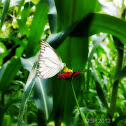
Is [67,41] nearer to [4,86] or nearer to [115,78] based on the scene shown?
[115,78]

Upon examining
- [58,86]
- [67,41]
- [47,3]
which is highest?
[47,3]

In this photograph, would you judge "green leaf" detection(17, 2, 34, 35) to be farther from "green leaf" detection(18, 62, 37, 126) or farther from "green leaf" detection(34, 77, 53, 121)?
"green leaf" detection(18, 62, 37, 126)

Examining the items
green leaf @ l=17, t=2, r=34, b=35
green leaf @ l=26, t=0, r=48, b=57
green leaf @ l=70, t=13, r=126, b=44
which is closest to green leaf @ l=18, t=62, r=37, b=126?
green leaf @ l=70, t=13, r=126, b=44

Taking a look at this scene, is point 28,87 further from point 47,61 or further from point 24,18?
point 24,18

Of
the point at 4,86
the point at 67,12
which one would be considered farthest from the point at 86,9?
the point at 4,86

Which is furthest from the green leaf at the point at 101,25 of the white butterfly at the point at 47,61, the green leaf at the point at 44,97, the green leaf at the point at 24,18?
the green leaf at the point at 24,18

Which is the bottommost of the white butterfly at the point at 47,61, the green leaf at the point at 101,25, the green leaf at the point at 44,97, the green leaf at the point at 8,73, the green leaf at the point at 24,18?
the green leaf at the point at 44,97

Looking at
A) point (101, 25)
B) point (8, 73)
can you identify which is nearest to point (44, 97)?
point (8, 73)

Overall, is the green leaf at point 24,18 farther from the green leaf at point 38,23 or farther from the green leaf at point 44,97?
the green leaf at point 44,97

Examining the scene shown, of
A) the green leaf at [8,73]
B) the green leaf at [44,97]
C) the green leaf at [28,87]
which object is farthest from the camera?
the green leaf at [8,73]
